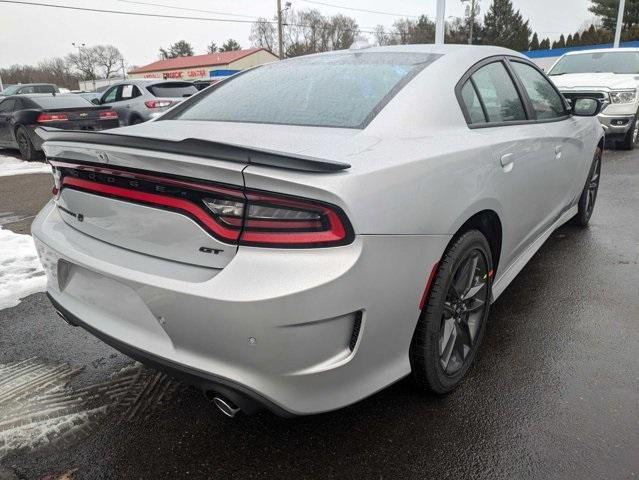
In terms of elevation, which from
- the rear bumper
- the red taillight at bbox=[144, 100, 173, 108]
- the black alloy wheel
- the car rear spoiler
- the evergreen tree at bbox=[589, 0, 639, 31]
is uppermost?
the evergreen tree at bbox=[589, 0, 639, 31]

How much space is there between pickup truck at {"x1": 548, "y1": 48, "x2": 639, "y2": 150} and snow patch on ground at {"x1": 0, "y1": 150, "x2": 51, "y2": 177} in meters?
9.40

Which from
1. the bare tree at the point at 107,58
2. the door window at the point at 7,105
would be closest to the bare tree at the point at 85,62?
the bare tree at the point at 107,58

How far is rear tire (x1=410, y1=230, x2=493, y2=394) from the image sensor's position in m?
2.01

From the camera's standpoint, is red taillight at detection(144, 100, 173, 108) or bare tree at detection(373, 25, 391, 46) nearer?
red taillight at detection(144, 100, 173, 108)

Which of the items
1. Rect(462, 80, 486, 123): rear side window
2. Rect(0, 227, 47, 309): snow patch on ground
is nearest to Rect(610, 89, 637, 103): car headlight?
Rect(462, 80, 486, 123): rear side window

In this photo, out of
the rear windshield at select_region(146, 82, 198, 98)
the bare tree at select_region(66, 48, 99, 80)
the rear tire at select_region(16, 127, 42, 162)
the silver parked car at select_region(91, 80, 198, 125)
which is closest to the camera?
the rear tire at select_region(16, 127, 42, 162)

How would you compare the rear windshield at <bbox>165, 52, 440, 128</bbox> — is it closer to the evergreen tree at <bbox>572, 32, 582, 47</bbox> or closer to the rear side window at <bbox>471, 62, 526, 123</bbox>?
the rear side window at <bbox>471, 62, 526, 123</bbox>

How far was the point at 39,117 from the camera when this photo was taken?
9.45 m

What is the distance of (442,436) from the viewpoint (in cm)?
204

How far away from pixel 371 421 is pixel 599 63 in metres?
10.4

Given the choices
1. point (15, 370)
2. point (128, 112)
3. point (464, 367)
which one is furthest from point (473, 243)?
point (128, 112)

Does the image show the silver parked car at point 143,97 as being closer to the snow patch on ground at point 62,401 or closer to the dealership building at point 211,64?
the snow patch on ground at point 62,401

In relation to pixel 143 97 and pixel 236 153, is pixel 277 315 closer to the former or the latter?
pixel 236 153

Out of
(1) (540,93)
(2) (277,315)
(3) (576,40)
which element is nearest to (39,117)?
(1) (540,93)
